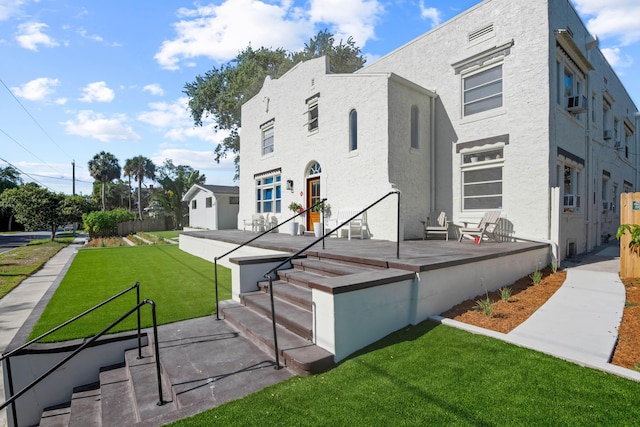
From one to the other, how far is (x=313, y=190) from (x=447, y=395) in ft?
34.0

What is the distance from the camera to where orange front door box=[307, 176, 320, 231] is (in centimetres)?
1247

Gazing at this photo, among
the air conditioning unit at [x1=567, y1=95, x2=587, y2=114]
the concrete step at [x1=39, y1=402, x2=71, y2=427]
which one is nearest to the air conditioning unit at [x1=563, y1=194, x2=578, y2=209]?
the air conditioning unit at [x1=567, y1=95, x2=587, y2=114]

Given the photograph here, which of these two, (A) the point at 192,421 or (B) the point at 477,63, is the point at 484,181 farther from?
(A) the point at 192,421

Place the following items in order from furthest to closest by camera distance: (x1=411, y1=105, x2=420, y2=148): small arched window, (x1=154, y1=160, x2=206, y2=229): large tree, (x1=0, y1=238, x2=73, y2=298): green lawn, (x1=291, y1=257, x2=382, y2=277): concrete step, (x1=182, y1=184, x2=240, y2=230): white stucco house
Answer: (x1=154, y1=160, x2=206, y2=229): large tree → (x1=182, y1=184, x2=240, y2=230): white stucco house → (x1=411, y1=105, x2=420, y2=148): small arched window → (x1=0, y1=238, x2=73, y2=298): green lawn → (x1=291, y1=257, x2=382, y2=277): concrete step

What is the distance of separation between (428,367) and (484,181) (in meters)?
8.02

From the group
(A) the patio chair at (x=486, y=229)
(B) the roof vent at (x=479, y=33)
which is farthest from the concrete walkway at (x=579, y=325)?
(B) the roof vent at (x=479, y=33)

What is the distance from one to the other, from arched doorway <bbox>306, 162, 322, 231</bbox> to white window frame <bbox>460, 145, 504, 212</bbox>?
16.6ft

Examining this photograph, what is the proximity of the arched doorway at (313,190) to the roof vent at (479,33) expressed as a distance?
21.1 ft

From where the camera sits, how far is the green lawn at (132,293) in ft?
16.6

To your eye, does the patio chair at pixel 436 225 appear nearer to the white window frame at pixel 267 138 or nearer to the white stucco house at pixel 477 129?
the white stucco house at pixel 477 129

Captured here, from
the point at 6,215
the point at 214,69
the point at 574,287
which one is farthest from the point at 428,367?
the point at 6,215

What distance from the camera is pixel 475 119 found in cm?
983

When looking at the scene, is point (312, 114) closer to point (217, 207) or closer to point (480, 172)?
point (480, 172)

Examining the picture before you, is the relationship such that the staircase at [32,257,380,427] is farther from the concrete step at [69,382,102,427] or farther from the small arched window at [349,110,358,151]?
the small arched window at [349,110,358,151]
